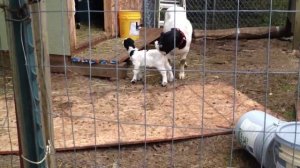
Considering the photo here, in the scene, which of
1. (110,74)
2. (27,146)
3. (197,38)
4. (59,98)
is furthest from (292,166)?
(197,38)

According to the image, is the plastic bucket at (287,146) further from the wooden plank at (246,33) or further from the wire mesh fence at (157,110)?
the wooden plank at (246,33)

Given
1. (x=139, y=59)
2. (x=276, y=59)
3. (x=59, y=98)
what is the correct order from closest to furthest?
(x=59, y=98) < (x=139, y=59) < (x=276, y=59)

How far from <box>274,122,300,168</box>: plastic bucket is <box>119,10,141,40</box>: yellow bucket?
3716mm

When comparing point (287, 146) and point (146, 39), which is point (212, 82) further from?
point (287, 146)

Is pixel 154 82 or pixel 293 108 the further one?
Answer: pixel 154 82

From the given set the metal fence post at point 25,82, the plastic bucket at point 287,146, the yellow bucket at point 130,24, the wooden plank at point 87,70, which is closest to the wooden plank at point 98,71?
the wooden plank at point 87,70

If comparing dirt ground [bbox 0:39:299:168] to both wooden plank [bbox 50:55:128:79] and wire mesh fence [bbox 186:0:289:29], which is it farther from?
wire mesh fence [bbox 186:0:289:29]

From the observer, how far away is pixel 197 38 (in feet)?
23.9

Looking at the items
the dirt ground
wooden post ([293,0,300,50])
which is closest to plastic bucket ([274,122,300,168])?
the dirt ground

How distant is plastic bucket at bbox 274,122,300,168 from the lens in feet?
7.94

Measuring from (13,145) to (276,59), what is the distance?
3968mm

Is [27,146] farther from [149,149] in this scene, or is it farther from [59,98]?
[59,98]

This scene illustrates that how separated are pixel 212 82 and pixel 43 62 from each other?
2.88 metres

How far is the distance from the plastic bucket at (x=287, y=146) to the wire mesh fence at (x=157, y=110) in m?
0.05
